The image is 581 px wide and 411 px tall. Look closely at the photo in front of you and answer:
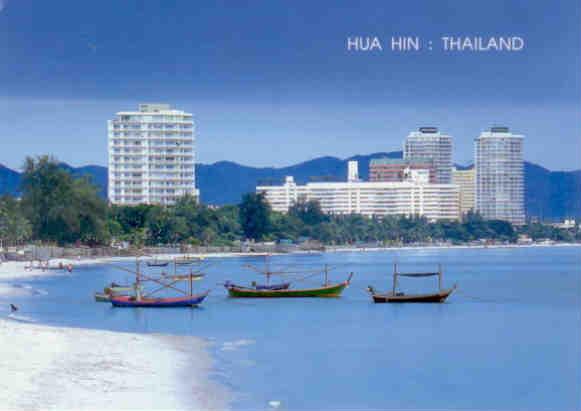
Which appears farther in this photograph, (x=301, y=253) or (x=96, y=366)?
(x=301, y=253)

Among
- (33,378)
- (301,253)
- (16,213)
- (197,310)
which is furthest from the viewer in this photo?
(301,253)

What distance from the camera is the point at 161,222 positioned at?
240ft

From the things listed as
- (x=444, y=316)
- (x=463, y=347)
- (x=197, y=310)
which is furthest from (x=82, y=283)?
(x=463, y=347)

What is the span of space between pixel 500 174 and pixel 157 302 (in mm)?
132028

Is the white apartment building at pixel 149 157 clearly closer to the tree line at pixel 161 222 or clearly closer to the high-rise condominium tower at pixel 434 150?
the tree line at pixel 161 222

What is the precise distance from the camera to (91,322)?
25078 mm

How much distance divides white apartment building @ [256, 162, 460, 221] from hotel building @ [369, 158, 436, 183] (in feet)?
39.1

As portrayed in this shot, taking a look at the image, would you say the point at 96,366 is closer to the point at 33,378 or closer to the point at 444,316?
the point at 33,378

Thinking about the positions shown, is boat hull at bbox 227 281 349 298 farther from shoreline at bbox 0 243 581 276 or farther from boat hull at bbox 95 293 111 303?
shoreline at bbox 0 243 581 276

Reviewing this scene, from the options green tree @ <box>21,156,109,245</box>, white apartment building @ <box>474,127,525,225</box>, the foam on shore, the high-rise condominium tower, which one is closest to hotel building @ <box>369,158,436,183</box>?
white apartment building @ <box>474,127,525,225</box>

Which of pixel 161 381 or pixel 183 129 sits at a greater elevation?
pixel 183 129

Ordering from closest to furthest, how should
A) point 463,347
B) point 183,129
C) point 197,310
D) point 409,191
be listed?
1. point 463,347
2. point 197,310
3. point 183,129
4. point 409,191

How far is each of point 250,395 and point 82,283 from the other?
2686cm

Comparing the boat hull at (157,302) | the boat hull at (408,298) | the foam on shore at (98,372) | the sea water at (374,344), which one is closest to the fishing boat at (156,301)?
the boat hull at (157,302)
